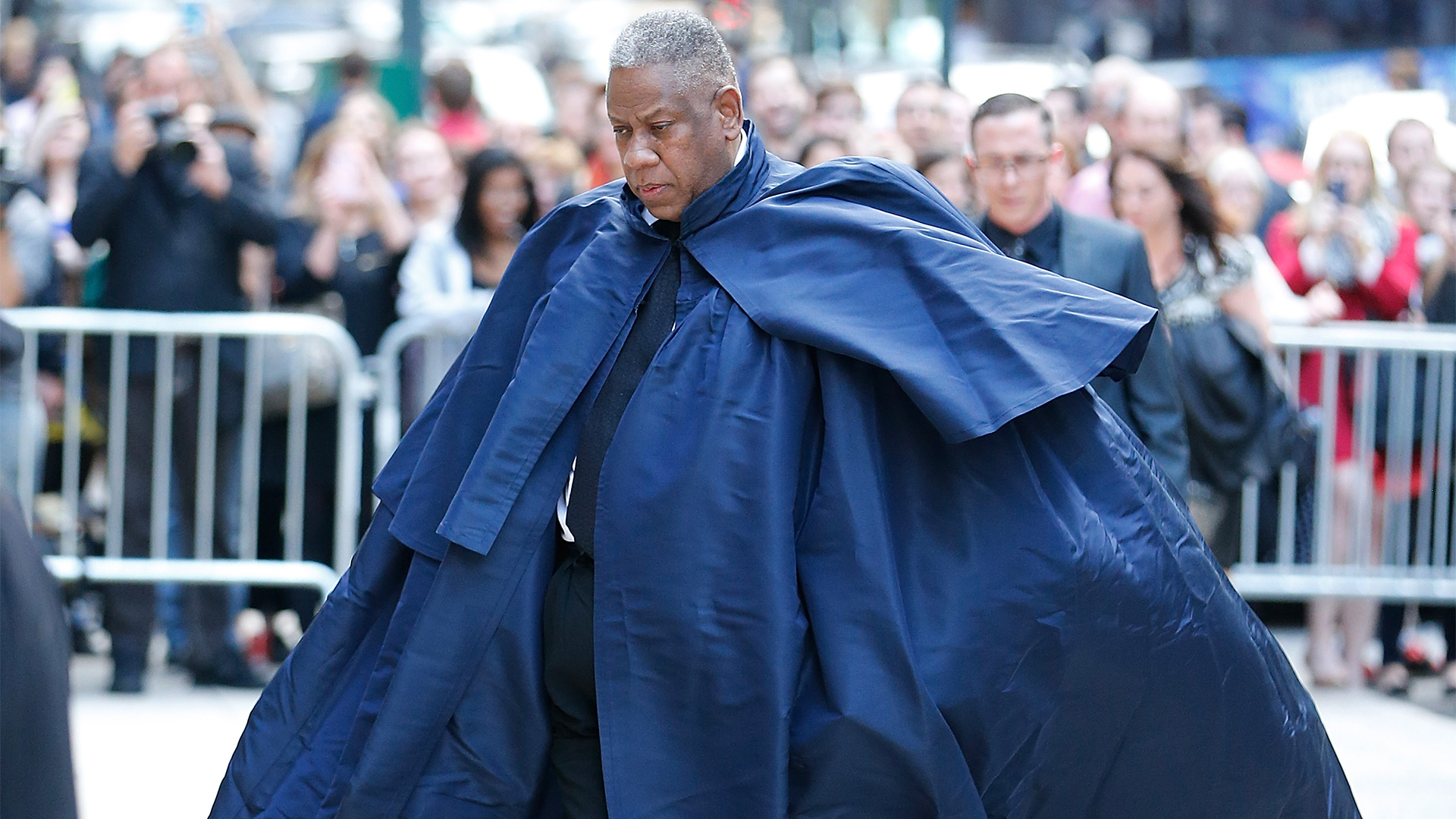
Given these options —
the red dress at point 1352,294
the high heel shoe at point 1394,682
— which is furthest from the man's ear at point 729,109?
the high heel shoe at point 1394,682

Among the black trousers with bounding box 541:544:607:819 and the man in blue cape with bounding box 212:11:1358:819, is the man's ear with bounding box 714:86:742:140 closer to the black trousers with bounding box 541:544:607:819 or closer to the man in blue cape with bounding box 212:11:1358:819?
the man in blue cape with bounding box 212:11:1358:819

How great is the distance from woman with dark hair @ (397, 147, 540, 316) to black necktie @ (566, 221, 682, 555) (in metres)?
3.50

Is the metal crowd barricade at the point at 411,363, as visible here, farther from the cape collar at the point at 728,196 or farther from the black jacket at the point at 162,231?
the cape collar at the point at 728,196

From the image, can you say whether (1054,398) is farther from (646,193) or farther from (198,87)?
(198,87)

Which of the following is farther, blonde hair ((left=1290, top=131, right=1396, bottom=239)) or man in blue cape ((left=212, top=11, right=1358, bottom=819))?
blonde hair ((left=1290, top=131, right=1396, bottom=239))

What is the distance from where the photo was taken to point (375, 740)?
3309 millimetres

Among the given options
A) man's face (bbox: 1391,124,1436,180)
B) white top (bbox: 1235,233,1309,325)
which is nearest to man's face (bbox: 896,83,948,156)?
white top (bbox: 1235,233,1309,325)

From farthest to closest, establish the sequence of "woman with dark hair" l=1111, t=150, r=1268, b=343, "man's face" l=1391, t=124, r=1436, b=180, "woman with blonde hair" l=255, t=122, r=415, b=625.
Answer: "man's face" l=1391, t=124, r=1436, b=180
"woman with blonde hair" l=255, t=122, r=415, b=625
"woman with dark hair" l=1111, t=150, r=1268, b=343

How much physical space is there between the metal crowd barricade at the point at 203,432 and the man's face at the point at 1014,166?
2.70 metres

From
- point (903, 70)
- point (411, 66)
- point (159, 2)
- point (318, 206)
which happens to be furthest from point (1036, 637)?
point (159, 2)

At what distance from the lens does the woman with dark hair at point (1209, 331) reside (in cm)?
608

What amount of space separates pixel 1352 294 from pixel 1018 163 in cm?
325

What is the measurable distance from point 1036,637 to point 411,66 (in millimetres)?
9630

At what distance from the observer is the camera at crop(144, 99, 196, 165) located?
677 centimetres
